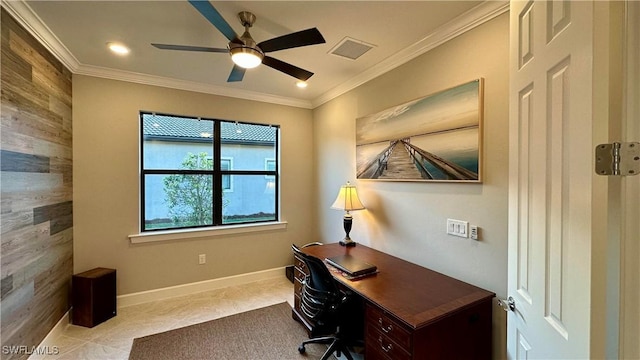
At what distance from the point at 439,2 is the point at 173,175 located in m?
3.29

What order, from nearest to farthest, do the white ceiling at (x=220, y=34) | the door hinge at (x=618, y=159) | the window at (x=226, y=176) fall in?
the door hinge at (x=618, y=159) < the white ceiling at (x=220, y=34) < the window at (x=226, y=176)

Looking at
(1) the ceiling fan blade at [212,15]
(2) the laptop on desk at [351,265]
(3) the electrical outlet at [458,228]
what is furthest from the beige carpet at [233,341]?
(1) the ceiling fan blade at [212,15]

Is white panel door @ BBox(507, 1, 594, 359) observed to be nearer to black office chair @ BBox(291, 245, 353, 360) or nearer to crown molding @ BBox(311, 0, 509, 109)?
crown molding @ BBox(311, 0, 509, 109)

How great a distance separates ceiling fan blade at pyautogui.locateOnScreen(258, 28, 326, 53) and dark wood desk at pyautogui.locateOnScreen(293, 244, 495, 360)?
5.56 feet

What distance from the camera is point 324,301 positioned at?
1.97m

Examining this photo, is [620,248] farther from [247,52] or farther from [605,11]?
[247,52]

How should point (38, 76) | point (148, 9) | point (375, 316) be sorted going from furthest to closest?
point (38, 76) → point (148, 9) → point (375, 316)

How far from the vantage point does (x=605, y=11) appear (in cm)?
69

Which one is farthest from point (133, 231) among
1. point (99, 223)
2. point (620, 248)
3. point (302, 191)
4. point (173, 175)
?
point (620, 248)

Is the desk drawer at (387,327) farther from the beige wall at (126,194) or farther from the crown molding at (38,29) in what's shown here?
the crown molding at (38,29)

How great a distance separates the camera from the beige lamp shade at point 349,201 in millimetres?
2871

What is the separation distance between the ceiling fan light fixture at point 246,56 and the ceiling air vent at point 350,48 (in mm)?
762

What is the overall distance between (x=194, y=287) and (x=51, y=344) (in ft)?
4.29

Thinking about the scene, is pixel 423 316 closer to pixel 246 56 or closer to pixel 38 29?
pixel 246 56
